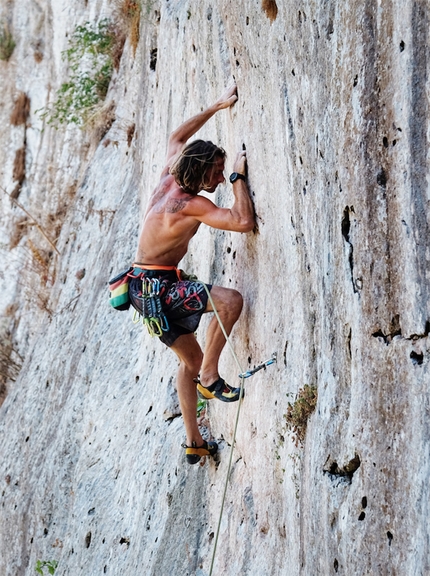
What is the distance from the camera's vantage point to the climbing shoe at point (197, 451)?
627 cm

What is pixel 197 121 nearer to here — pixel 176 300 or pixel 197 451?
pixel 176 300

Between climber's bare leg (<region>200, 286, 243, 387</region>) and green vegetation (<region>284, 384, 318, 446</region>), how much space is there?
91 centimetres

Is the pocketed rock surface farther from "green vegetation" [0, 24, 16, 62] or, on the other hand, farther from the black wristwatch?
"green vegetation" [0, 24, 16, 62]

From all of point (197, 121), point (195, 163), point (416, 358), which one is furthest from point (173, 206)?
point (416, 358)

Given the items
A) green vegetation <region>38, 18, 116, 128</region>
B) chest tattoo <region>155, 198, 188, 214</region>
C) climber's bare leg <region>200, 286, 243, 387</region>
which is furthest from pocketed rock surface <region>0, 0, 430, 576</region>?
green vegetation <region>38, 18, 116, 128</region>

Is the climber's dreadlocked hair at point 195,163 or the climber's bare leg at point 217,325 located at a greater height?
the climber's dreadlocked hair at point 195,163

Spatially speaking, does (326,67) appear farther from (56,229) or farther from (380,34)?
(56,229)

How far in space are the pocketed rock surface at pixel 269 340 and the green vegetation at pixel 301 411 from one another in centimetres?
7

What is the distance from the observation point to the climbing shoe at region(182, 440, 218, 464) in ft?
20.6

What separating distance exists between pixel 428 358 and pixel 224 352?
8.98 ft

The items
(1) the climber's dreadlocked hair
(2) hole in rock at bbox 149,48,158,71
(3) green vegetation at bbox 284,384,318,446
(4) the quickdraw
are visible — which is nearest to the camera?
(3) green vegetation at bbox 284,384,318,446

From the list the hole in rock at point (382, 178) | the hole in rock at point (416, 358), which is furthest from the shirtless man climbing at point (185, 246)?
the hole in rock at point (416, 358)

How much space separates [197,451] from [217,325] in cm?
116

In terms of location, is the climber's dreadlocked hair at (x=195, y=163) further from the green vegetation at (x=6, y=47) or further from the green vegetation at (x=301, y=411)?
the green vegetation at (x=6, y=47)
